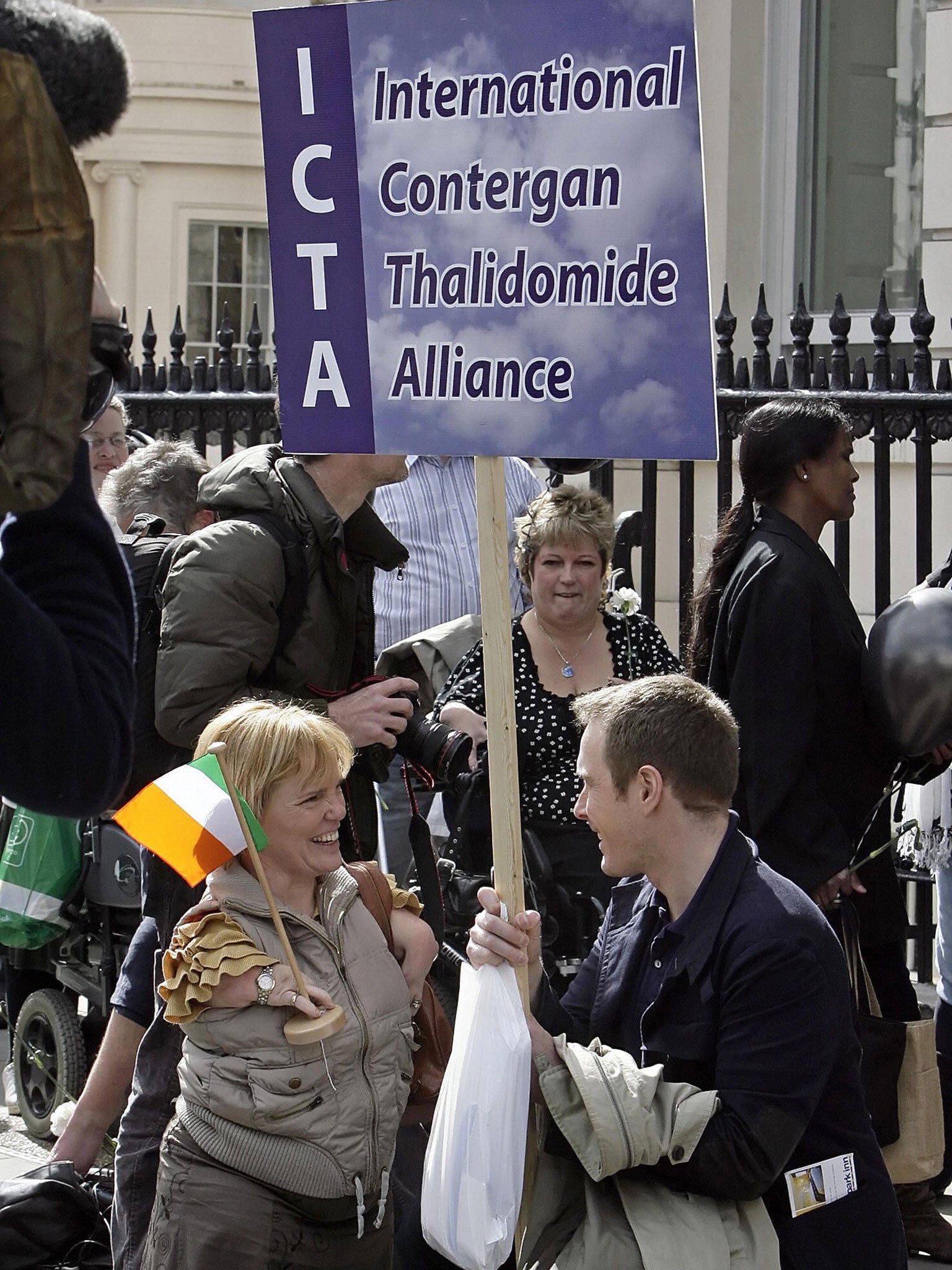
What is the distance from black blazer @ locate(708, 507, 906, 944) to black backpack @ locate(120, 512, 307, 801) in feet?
4.11

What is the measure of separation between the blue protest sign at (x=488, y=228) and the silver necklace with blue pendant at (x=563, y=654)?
2072mm

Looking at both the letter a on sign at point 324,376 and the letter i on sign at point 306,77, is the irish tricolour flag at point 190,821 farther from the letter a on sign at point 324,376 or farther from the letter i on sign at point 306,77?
the letter i on sign at point 306,77

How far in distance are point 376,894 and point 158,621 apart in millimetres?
827

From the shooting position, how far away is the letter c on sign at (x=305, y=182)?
3.07 m

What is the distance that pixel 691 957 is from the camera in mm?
2904

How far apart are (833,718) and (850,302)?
18.2 feet

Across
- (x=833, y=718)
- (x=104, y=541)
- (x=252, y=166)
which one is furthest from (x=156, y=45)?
(x=104, y=541)

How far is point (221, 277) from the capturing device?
1471 cm

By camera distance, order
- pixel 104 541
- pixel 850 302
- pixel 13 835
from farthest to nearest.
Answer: pixel 850 302 → pixel 13 835 → pixel 104 541

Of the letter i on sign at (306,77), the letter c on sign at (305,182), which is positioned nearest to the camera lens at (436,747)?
the letter c on sign at (305,182)

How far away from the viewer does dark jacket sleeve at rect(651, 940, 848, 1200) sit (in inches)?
107

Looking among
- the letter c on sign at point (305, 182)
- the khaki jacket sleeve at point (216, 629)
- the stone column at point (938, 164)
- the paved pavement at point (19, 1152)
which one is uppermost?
the stone column at point (938, 164)

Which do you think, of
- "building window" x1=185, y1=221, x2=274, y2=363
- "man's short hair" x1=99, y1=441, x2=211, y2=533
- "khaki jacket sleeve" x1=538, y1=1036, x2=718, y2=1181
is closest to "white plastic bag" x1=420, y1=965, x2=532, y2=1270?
"khaki jacket sleeve" x1=538, y1=1036, x2=718, y2=1181

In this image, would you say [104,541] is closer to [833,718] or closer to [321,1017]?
[321,1017]
